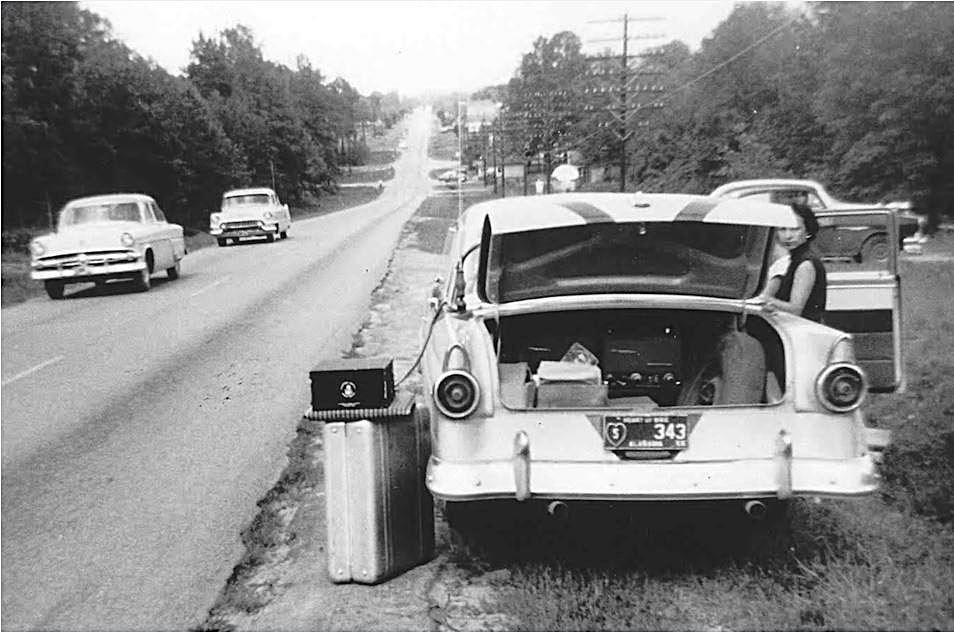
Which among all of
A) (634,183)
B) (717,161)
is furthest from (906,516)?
(634,183)

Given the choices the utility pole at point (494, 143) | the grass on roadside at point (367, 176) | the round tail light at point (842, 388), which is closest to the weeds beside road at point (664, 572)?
the round tail light at point (842, 388)

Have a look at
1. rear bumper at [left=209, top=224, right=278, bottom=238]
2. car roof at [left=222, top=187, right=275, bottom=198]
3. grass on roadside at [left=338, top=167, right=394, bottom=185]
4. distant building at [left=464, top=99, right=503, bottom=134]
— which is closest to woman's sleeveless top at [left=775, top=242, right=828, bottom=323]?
car roof at [left=222, top=187, right=275, bottom=198]

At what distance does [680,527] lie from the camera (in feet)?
14.5

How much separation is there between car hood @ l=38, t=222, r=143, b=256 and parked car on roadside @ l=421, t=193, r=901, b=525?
38.5ft

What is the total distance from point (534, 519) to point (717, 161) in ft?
76.0

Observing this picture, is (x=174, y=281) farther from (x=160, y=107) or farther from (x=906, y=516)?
(x=906, y=516)

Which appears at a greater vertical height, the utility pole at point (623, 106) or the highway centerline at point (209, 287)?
the utility pole at point (623, 106)

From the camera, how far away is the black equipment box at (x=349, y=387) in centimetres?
395

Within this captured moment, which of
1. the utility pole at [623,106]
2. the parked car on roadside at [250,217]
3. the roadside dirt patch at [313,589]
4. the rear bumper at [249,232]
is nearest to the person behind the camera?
the roadside dirt patch at [313,589]

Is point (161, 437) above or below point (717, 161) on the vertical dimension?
below

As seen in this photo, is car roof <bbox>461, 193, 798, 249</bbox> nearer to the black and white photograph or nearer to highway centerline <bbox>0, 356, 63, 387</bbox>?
the black and white photograph

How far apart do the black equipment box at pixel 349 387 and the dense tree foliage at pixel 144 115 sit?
6387mm

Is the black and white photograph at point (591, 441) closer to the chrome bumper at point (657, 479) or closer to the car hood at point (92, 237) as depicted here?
the chrome bumper at point (657, 479)

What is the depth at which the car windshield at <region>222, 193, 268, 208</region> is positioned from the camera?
23969 millimetres
